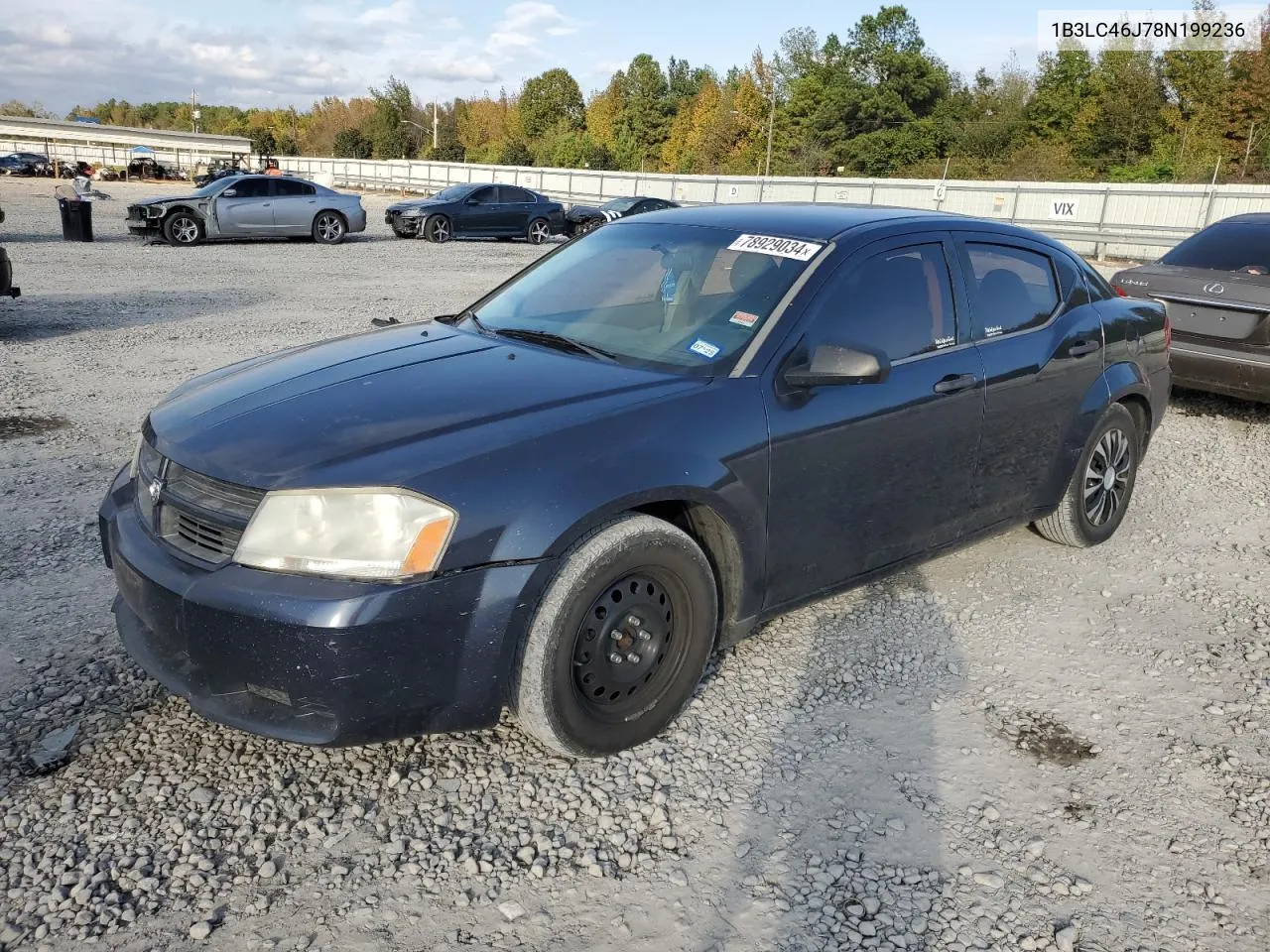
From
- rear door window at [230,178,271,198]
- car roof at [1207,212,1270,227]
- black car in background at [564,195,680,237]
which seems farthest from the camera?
black car in background at [564,195,680,237]

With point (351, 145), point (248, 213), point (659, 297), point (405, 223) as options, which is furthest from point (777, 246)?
point (351, 145)

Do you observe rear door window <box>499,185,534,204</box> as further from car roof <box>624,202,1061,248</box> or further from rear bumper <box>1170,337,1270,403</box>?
car roof <box>624,202,1061,248</box>

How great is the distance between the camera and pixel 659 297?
3859mm

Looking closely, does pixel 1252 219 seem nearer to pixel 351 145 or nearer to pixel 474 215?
pixel 474 215

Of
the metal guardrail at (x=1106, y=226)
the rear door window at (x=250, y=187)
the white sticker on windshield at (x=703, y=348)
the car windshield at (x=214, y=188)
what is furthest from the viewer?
the metal guardrail at (x=1106, y=226)

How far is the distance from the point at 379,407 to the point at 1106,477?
147 inches

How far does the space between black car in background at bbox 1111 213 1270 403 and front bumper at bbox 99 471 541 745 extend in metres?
6.43

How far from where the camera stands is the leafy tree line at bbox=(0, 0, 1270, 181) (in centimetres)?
5403

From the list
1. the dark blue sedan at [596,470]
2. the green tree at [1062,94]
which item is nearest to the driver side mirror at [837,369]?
the dark blue sedan at [596,470]

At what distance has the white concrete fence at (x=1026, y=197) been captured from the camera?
27781 mm

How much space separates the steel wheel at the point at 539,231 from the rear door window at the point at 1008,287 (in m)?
21.9

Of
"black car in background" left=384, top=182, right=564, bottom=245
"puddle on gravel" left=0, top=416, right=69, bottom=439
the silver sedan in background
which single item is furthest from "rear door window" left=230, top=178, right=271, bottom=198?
"puddle on gravel" left=0, top=416, right=69, bottom=439

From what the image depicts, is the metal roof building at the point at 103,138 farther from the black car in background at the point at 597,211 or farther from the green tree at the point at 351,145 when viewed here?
the black car in background at the point at 597,211

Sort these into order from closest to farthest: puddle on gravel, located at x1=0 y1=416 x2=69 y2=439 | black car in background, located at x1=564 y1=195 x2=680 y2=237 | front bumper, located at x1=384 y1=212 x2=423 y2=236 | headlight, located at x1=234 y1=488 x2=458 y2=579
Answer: headlight, located at x1=234 y1=488 x2=458 y2=579 < puddle on gravel, located at x1=0 y1=416 x2=69 y2=439 < front bumper, located at x1=384 y1=212 x2=423 y2=236 < black car in background, located at x1=564 y1=195 x2=680 y2=237
